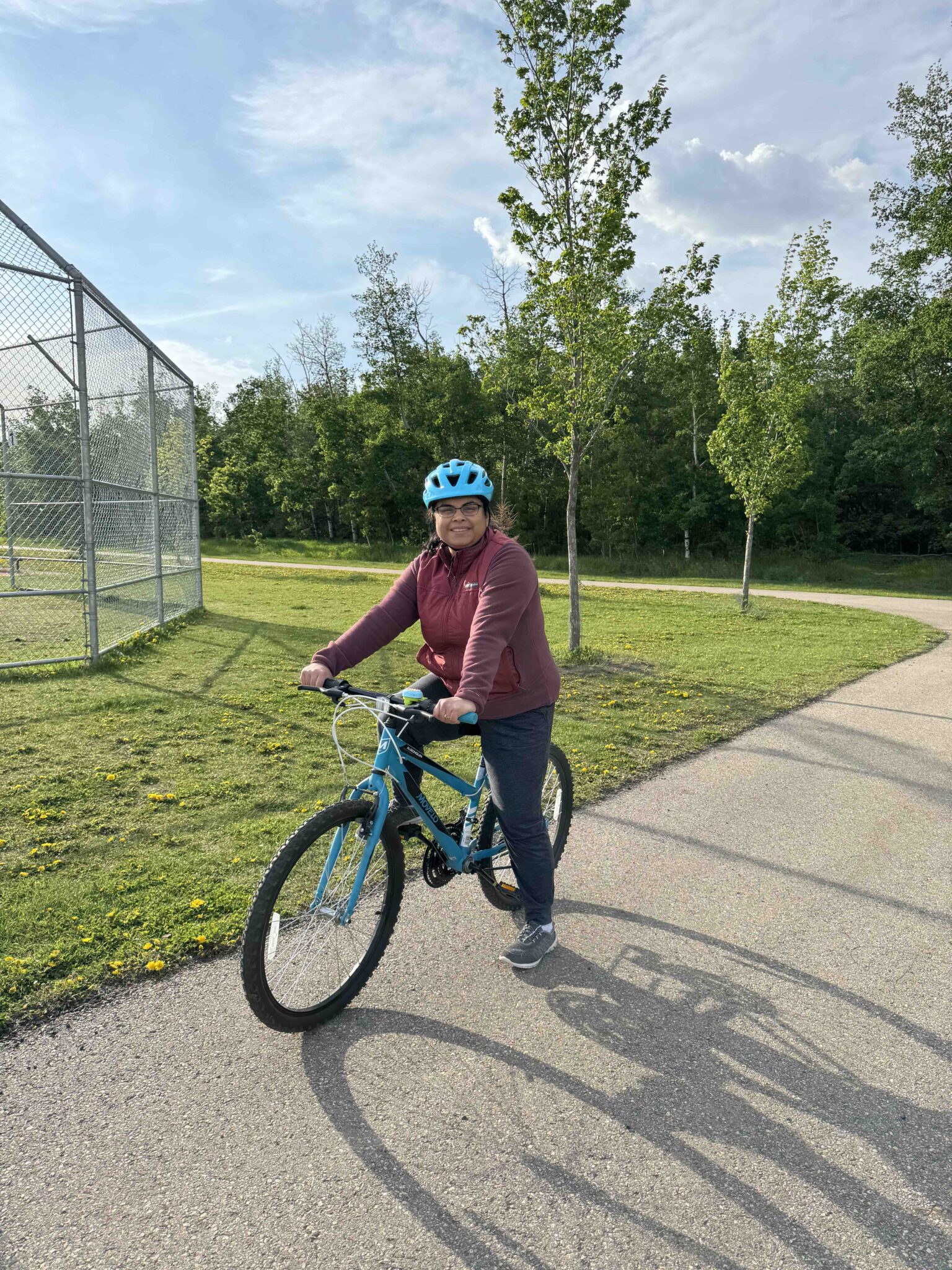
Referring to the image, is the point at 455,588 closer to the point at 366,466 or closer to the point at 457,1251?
the point at 457,1251

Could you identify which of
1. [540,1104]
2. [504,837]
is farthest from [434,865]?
[540,1104]

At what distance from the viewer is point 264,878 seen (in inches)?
106

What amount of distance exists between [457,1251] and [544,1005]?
1106mm

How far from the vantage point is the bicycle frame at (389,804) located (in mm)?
2949

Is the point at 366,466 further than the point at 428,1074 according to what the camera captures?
Yes

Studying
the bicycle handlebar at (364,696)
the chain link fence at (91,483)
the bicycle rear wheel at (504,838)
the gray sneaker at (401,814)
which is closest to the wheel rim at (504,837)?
the bicycle rear wheel at (504,838)

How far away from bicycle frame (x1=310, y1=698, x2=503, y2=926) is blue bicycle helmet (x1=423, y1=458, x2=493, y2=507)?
80 centimetres

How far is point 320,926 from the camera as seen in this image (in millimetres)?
2990

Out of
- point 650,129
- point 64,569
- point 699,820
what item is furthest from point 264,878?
point 650,129

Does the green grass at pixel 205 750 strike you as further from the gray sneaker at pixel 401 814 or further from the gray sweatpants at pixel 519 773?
the gray sneaker at pixel 401 814

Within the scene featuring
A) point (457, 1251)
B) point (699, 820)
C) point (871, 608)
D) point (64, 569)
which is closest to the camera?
point (457, 1251)

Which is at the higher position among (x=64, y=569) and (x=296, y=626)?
(x=64, y=569)

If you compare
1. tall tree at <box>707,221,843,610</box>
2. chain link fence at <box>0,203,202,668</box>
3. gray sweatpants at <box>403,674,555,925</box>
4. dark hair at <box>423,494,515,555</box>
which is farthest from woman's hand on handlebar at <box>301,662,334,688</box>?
tall tree at <box>707,221,843,610</box>

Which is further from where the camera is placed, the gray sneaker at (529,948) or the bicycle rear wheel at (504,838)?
the bicycle rear wheel at (504,838)
